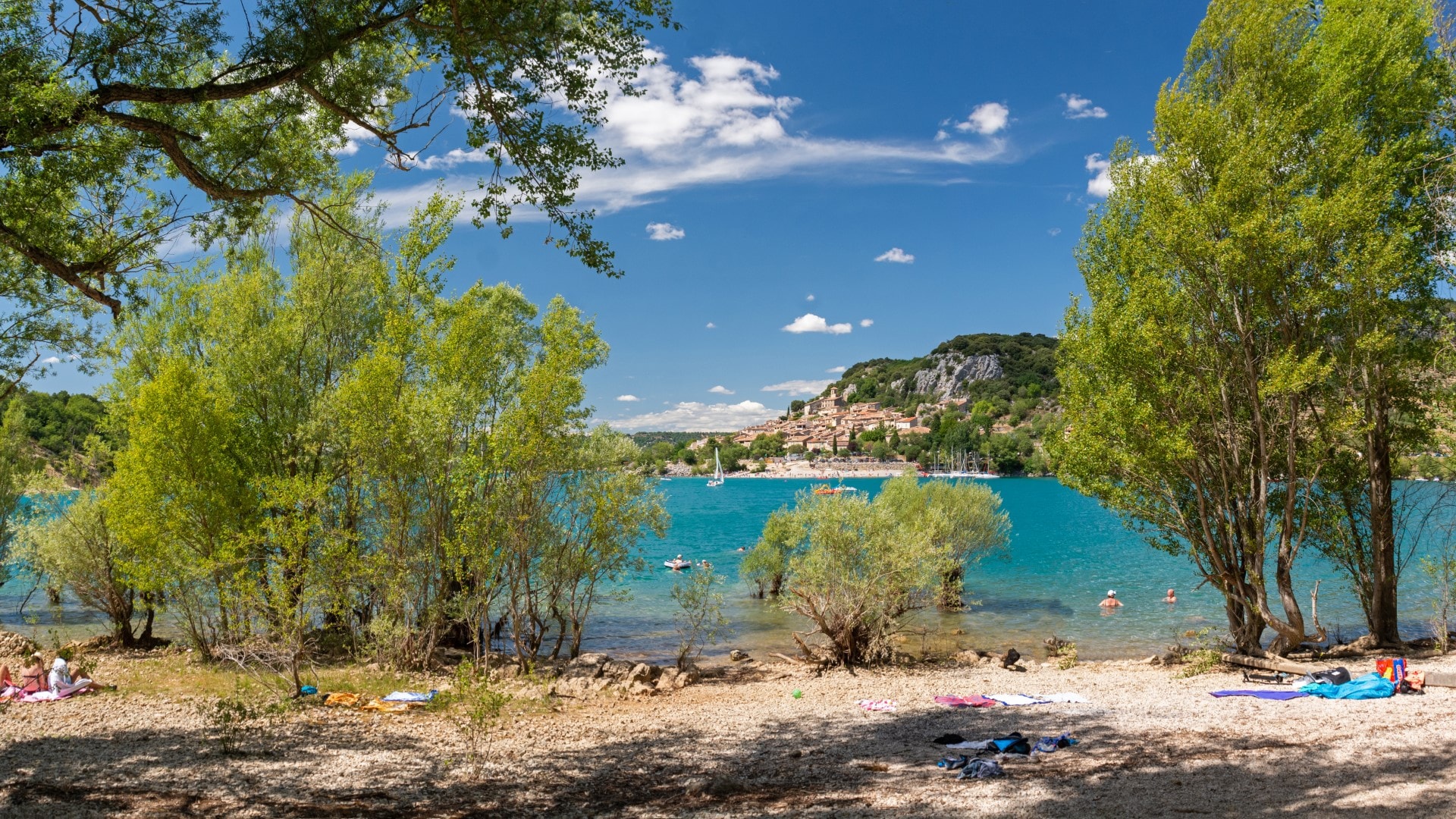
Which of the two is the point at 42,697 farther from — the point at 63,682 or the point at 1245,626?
the point at 1245,626

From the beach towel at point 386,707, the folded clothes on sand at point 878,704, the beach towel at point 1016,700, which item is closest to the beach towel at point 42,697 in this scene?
the beach towel at point 386,707

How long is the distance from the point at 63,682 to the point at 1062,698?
53.7 feet

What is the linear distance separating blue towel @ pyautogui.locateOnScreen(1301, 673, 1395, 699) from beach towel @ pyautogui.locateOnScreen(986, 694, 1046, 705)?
3911mm

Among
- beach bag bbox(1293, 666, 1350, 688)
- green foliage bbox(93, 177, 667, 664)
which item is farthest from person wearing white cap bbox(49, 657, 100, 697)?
beach bag bbox(1293, 666, 1350, 688)

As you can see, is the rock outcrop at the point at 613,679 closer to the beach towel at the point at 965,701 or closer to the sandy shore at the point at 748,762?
the sandy shore at the point at 748,762

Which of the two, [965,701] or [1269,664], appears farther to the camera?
[1269,664]

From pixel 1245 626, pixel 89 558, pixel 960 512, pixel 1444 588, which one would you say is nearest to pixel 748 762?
pixel 1245 626

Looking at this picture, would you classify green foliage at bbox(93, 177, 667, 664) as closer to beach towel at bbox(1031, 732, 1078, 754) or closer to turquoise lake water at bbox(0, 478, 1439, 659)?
turquoise lake water at bbox(0, 478, 1439, 659)

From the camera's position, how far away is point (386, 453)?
1535cm

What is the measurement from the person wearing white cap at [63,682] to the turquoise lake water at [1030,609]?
453 inches

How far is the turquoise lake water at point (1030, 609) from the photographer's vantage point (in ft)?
78.1

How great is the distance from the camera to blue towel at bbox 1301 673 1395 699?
1158cm

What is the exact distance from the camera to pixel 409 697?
13.1m

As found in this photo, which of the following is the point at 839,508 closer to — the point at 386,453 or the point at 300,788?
the point at 386,453
